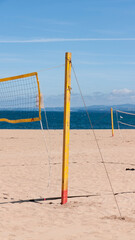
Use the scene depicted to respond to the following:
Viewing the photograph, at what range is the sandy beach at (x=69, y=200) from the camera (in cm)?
522

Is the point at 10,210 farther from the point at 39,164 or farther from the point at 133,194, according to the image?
the point at 39,164

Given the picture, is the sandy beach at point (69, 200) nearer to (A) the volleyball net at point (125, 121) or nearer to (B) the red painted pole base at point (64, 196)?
(B) the red painted pole base at point (64, 196)

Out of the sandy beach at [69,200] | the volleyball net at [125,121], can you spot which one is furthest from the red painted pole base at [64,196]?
the volleyball net at [125,121]

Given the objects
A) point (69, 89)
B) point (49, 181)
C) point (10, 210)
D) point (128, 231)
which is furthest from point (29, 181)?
point (128, 231)

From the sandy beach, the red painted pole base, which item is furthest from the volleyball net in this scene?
the red painted pole base

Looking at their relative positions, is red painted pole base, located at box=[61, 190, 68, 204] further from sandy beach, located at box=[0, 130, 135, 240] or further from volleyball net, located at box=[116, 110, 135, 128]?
volleyball net, located at box=[116, 110, 135, 128]

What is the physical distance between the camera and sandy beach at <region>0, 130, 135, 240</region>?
17.1ft

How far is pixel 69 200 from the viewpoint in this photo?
711 centimetres

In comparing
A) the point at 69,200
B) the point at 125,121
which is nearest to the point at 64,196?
the point at 69,200

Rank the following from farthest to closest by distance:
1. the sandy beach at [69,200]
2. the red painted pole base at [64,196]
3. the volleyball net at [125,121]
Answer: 1. the volleyball net at [125,121]
2. the red painted pole base at [64,196]
3. the sandy beach at [69,200]

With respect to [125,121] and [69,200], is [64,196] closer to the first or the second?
[69,200]

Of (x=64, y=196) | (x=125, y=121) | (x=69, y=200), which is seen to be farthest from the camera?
(x=125, y=121)

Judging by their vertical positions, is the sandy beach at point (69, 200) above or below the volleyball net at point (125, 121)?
above

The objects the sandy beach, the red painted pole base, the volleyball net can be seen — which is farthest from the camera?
the volleyball net
